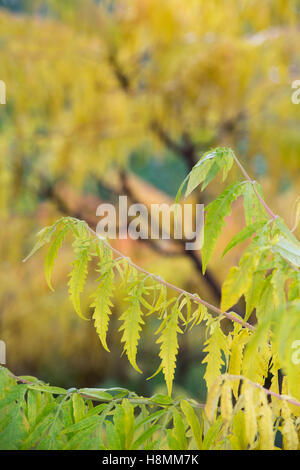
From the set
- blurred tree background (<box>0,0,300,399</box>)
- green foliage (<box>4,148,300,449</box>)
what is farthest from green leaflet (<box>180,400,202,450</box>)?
blurred tree background (<box>0,0,300,399</box>)

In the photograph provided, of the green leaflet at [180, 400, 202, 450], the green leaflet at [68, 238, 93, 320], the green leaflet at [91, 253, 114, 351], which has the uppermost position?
the green leaflet at [68, 238, 93, 320]

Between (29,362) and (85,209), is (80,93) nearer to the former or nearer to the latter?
(85,209)

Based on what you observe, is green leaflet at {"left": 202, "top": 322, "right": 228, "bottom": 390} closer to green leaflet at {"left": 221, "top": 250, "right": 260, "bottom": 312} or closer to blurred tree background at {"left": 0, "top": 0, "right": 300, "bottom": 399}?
green leaflet at {"left": 221, "top": 250, "right": 260, "bottom": 312}

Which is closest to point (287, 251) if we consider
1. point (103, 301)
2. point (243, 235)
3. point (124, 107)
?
point (243, 235)

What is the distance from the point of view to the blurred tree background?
1692 millimetres

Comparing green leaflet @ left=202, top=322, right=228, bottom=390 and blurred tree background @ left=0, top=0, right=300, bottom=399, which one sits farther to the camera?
blurred tree background @ left=0, top=0, right=300, bottom=399

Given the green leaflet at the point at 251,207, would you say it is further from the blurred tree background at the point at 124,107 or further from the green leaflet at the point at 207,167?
the blurred tree background at the point at 124,107

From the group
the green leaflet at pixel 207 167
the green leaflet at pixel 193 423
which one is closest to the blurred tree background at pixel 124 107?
the green leaflet at pixel 207 167

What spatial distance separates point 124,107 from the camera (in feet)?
6.13

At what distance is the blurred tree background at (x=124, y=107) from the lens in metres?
1.69

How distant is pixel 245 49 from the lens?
1621mm

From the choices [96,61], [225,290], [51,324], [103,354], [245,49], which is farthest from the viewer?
[103,354]
